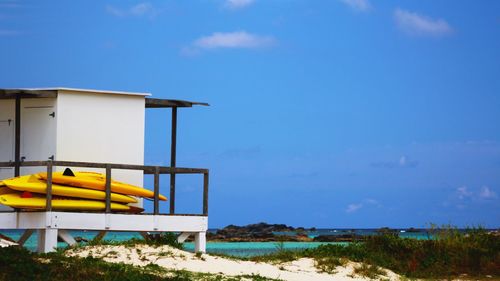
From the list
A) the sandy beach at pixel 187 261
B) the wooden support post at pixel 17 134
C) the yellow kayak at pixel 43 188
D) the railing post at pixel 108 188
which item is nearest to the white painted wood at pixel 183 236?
the sandy beach at pixel 187 261

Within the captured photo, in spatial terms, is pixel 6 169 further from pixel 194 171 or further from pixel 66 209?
pixel 194 171

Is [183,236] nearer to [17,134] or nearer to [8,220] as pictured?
[8,220]

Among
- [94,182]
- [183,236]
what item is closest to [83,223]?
[94,182]

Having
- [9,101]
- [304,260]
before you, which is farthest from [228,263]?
[9,101]

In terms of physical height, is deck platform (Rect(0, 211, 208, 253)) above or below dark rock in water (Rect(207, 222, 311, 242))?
above

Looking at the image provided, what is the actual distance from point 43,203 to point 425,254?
32.0 ft

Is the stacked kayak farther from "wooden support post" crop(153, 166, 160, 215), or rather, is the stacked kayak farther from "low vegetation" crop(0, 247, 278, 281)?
"low vegetation" crop(0, 247, 278, 281)

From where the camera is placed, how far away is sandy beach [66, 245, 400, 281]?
62.7 ft

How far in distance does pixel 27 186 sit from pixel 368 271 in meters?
7.79

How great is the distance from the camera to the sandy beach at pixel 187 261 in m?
19.1

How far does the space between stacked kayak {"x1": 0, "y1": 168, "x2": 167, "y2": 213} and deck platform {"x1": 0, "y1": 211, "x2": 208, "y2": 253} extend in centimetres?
21

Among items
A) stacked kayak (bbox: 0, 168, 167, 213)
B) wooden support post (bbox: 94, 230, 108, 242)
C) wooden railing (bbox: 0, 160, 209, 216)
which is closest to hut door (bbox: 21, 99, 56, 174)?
wooden railing (bbox: 0, 160, 209, 216)

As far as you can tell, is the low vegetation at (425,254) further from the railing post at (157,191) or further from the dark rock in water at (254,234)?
the dark rock in water at (254,234)

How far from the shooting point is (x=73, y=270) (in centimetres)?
1631
